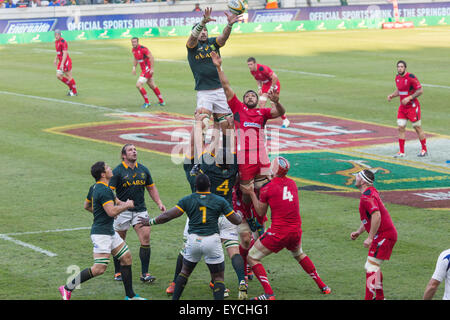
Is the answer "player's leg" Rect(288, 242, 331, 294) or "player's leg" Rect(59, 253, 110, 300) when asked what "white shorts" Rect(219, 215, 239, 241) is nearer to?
"player's leg" Rect(288, 242, 331, 294)

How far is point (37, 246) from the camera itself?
45.6 feet

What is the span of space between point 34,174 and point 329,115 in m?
12.1

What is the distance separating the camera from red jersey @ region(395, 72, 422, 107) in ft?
69.1

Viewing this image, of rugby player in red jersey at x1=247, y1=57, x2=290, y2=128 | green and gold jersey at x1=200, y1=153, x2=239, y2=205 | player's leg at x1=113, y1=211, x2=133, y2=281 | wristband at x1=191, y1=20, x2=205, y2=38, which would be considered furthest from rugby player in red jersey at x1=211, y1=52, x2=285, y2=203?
rugby player in red jersey at x1=247, y1=57, x2=290, y2=128

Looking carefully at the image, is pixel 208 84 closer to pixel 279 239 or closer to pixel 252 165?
pixel 252 165

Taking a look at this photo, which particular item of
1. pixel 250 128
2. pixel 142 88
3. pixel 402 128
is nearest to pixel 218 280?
pixel 250 128

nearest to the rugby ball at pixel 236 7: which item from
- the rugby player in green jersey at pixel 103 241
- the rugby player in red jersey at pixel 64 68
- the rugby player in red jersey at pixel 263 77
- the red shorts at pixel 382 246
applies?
the rugby player in green jersey at pixel 103 241

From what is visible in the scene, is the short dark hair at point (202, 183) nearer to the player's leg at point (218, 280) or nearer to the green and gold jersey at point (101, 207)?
the player's leg at point (218, 280)

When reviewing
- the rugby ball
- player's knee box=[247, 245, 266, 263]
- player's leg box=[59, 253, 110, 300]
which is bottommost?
player's leg box=[59, 253, 110, 300]

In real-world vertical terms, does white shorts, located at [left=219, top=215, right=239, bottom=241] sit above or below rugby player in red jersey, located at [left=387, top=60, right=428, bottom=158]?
below

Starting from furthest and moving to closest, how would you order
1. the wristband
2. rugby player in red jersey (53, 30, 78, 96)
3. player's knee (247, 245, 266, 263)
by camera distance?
rugby player in red jersey (53, 30, 78, 96), the wristband, player's knee (247, 245, 266, 263)

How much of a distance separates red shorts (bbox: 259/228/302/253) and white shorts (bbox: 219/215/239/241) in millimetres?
487

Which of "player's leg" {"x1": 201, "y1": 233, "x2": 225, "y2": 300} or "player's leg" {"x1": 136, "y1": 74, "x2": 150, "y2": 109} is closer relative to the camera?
"player's leg" {"x1": 201, "y1": 233, "x2": 225, "y2": 300}
